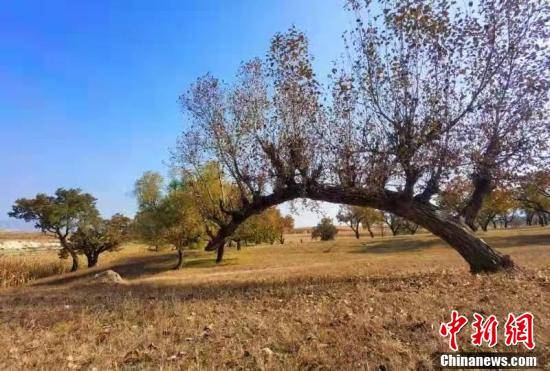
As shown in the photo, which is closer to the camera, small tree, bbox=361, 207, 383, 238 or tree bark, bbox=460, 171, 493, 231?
tree bark, bbox=460, 171, 493, 231

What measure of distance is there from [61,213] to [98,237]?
15.1 feet

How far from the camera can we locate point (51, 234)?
44.4 metres

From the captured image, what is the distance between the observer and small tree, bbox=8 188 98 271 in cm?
4203

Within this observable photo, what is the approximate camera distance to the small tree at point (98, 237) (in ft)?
145

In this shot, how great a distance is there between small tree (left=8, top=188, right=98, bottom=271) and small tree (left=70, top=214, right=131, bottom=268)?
2.28 feet

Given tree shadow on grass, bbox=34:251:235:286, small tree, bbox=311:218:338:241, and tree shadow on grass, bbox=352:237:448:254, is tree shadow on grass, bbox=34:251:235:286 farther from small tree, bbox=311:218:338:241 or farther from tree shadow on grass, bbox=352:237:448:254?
small tree, bbox=311:218:338:241

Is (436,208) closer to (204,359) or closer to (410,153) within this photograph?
(410,153)

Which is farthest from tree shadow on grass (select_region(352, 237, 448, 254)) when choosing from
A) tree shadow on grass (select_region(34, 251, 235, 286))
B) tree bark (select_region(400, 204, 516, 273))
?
tree bark (select_region(400, 204, 516, 273))

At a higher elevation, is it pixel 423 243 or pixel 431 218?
pixel 431 218

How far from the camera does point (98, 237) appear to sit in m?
45.1

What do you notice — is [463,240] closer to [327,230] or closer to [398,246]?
[398,246]

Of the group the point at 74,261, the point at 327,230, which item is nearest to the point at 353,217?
the point at 327,230

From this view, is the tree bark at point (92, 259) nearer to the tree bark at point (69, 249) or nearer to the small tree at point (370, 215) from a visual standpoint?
the tree bark at point (69, 249)

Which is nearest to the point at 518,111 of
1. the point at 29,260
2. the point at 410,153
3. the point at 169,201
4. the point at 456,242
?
the point at 410,153
